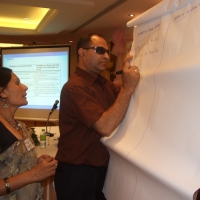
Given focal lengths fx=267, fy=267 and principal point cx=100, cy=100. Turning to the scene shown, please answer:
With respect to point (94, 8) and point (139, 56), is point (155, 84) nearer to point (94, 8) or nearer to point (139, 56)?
point (139, 56)

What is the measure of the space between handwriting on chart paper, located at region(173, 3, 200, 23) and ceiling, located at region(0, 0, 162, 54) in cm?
333

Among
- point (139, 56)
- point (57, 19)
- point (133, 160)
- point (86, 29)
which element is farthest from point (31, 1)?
point (133, 160)

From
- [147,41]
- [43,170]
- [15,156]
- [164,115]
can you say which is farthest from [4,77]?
[164,115]

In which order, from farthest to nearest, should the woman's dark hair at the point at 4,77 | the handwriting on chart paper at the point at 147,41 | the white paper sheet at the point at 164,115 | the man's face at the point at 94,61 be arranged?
the man's face at the point at 94,61, the woman's dark hair at the point at 4,77, the handwriting on chart paper at the point at 147,41, the white paper sheet at the point at 164,115

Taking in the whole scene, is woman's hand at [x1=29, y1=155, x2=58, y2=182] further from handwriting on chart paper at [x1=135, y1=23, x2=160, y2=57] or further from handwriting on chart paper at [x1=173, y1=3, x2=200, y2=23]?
handwriting on chart paper at [x1=173, y1=3, x2=200, y2=23]

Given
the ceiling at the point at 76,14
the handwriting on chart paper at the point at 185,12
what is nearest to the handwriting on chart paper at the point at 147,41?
the handwriting on chart paper at the point at 185,12

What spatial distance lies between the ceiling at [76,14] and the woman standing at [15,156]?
2.90 metres

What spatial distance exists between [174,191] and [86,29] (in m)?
5.76

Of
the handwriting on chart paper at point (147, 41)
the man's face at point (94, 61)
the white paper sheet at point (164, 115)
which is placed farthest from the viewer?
the man's face at point (94, 61)

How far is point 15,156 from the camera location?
1266 millimetres

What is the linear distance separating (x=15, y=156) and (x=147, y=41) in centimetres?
80

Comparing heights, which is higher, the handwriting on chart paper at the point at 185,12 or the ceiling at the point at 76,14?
the ceiling at the point at 76,14

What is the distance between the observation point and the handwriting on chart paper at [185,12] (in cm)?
82

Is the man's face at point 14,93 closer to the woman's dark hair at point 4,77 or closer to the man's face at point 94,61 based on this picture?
the woman's dark hair at point 4,77
